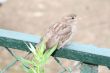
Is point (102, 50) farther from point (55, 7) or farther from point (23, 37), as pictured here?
point (55, 7)

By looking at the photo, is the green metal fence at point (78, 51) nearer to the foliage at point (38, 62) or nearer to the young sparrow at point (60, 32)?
the young sparrow at point (60, 32)

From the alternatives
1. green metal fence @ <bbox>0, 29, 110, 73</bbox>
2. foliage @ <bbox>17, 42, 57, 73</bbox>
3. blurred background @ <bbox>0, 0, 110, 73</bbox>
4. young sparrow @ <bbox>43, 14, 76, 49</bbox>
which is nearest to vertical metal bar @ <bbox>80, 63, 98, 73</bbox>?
green metal fence @ <bbox>0, 29, 110, 73</bbox>

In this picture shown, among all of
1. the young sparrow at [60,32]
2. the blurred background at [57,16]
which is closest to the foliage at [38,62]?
the young sparrow at [60,32]

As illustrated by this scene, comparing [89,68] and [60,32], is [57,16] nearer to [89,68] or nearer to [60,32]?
[60,32]

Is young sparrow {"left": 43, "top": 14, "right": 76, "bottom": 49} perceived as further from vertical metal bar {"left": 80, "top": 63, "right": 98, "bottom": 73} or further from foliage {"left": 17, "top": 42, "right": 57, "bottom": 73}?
foliage {"left": 17, "top": 42, "right": 57, "bottom": 73}

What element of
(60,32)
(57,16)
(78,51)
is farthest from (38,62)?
(57,16)

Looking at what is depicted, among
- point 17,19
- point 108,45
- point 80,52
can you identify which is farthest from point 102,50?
point 17,19

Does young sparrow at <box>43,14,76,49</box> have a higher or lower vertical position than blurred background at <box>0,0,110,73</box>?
higher
